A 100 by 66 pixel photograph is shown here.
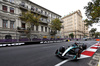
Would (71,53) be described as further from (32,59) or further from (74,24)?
(74,24)

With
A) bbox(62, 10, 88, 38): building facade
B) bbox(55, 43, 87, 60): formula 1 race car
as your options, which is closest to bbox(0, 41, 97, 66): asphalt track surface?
bbox(55, 43, 87, 60): formula 1 race car

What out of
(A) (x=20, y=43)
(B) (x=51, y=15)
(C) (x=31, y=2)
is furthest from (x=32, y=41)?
(B) (x=51, y=15)

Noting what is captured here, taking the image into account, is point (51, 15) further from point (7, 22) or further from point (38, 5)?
point (7, 22)

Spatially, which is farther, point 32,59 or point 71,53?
point 71,53

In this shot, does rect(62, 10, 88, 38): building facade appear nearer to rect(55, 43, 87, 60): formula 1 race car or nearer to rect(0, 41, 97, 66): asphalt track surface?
rect(55, 43, 87, 60): formula 1 race car

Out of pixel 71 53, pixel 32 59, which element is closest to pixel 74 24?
pixel 71 53

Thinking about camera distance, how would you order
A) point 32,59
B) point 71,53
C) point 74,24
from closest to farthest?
point 32,59 < point 71,53 < point 74,24

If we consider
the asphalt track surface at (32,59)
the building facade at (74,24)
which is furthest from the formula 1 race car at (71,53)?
the building facade at (74,24)

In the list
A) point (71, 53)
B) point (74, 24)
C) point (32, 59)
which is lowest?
point (32, 59)

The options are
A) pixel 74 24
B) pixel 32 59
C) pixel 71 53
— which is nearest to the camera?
pixel 32 59

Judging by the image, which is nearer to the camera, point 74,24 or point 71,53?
point 71,53

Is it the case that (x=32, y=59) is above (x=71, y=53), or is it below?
below

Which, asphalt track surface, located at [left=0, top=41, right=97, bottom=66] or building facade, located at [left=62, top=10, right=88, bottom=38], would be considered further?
building facade, located at [left=62, top=10, right=88, bottom=38]

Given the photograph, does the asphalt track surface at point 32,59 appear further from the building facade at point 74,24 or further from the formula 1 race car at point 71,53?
the building facade at point 74,24
